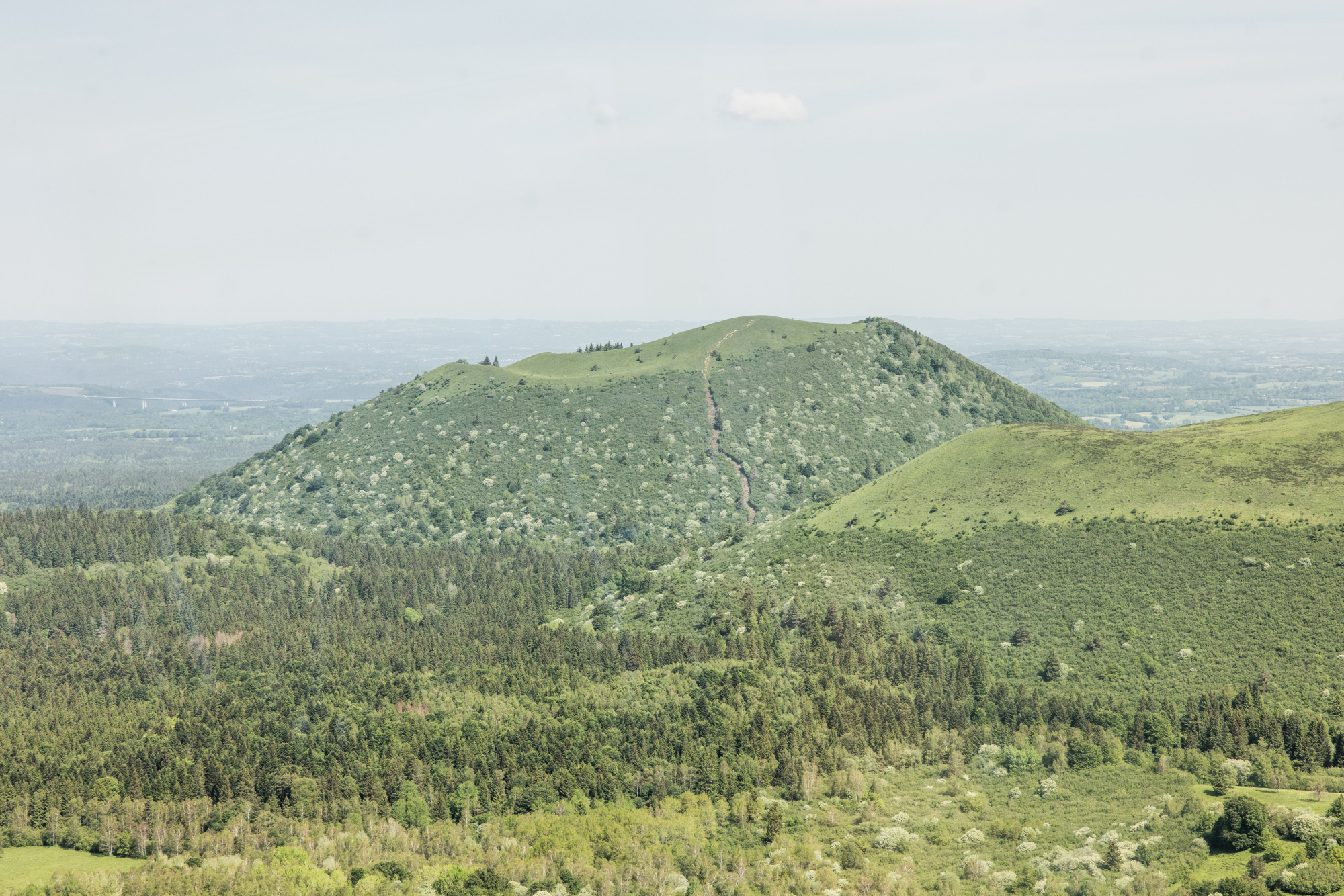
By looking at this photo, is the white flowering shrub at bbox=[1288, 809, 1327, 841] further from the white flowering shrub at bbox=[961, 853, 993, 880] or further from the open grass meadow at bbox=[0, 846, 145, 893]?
the open grass meadow at bbox=[0, 846, 145, 893]

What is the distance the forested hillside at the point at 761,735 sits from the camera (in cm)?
9812

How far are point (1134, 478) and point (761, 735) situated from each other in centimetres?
8293

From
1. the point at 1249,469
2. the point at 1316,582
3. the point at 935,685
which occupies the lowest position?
the point at 935,685

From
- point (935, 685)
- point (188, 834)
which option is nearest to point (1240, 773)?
point (935, 685)

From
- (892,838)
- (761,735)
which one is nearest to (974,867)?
(892,838)

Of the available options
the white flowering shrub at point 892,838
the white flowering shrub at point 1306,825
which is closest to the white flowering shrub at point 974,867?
the white flowering shrub at point 892,838

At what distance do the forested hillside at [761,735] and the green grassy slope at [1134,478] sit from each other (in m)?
7.22

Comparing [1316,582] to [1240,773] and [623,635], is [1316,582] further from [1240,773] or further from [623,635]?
[623,635]

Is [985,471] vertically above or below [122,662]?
above

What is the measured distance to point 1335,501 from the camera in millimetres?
144500

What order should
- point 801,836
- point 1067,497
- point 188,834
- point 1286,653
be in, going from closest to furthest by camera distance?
point 801,836, point 188,834, point 1286,653, point 1067,497

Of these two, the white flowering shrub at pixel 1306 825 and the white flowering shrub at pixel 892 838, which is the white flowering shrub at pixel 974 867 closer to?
the white flowering shrub at pixel 892 838

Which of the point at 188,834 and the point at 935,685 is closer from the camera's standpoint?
the point at 188,834

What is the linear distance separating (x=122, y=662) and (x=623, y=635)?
83.6m
